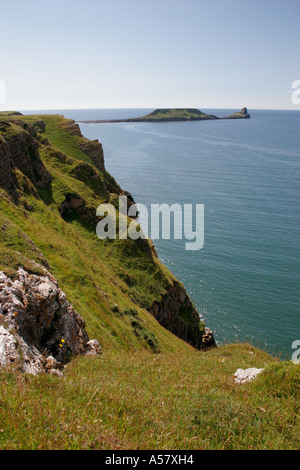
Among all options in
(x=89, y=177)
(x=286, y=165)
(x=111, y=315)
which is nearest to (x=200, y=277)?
(x=89, y=177)

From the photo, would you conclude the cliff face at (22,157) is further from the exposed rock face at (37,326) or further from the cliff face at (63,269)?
the exposed rock face at (37,326)

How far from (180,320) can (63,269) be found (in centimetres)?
2683

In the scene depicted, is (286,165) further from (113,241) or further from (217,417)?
(217,417)

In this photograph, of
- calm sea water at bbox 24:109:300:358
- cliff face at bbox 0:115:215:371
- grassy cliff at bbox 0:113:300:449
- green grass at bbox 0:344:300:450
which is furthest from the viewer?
calm sea water at bbox 24:109:300:358

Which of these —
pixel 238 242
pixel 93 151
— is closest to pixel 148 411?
pixel 238 242

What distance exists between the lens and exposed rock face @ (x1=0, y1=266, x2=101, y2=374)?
420 inches

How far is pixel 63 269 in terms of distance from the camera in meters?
28.4

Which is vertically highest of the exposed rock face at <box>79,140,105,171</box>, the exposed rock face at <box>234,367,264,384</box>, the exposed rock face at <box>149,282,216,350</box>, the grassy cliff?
the exposed rock face at <box>79,140,105,171</box>

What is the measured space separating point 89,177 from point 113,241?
17.5 metres

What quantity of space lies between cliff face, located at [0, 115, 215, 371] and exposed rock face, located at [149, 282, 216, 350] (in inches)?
6.3

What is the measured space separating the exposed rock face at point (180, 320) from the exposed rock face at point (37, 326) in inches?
1176

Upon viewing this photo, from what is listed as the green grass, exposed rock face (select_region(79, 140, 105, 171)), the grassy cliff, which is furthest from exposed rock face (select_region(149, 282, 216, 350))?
exposed rock face (select_region(79, 140, 105, 171))

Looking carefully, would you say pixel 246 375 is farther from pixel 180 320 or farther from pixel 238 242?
pixel 238 242

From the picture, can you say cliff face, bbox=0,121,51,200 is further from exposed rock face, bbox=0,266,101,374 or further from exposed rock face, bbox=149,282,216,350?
exposed rock face, bbox=149,282,216,350
